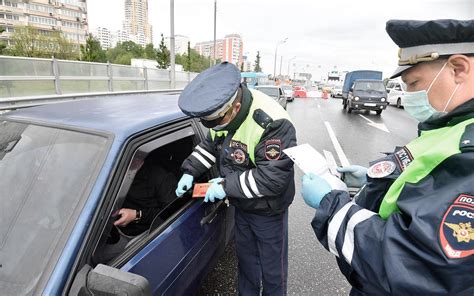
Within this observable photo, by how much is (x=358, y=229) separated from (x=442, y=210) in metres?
0.28

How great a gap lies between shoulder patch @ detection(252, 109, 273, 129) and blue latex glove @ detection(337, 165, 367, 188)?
591 millimetres

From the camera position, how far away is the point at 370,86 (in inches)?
648

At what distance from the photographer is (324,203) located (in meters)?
1.20

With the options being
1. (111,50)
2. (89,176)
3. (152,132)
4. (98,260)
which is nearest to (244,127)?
(152,132)

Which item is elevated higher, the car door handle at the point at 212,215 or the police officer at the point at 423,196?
the police officer at the point at 423,196

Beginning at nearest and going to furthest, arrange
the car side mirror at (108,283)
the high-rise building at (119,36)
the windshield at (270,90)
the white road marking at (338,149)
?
the car side mirror at (108,283), the white road marking at (338,149), the windshield at (270,90), the high-rise building at (119,36)

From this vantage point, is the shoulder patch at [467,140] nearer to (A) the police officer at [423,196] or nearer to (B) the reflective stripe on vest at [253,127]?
(A) the police officer at [423,196]

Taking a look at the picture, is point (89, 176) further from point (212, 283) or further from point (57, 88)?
point (57, 88)

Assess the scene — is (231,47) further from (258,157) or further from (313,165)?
(313,165)

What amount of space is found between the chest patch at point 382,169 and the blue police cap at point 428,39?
381mm

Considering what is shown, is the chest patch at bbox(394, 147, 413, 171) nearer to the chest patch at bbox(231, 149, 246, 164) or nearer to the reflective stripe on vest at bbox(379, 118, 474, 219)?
the reflective stripe on vest at bbox(379, 118, 474, 219)

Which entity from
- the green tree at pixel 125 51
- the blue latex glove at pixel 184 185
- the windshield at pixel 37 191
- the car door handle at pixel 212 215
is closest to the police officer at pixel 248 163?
the blue latex glove at pixel 184 185

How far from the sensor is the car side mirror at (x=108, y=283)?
3.15 feet

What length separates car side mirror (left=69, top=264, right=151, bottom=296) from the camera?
96 cm
